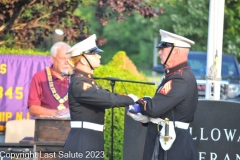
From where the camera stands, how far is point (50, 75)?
9.65 meters

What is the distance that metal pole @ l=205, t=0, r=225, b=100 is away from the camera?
29.7ft

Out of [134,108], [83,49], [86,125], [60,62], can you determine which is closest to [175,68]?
[134,108]

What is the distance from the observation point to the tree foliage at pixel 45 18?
→ 11.4 m

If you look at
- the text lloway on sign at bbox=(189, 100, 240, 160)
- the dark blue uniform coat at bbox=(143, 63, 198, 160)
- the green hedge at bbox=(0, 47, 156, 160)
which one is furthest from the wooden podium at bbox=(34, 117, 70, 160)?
the text lloway on sign at bbox=(189, 100, 240, 160)

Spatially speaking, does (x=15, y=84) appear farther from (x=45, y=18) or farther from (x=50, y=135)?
(x=50, y=135)

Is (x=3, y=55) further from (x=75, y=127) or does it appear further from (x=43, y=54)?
(x=75, y=127)

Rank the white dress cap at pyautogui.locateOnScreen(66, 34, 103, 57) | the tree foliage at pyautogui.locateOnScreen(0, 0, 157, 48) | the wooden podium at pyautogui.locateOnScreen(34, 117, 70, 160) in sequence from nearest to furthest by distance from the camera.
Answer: the white dress cap at pyautogui.locateOnScreen(66, 34, 103, 57), the wooden podium at pyautogui.locateOnScreen(34, 117, 70, 160), the tree foliage at pyautogui.locateOnScreen(0, 0, 157, 48)

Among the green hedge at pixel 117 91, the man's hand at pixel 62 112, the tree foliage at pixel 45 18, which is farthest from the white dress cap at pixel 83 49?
the tree foliage at pixel 45 18

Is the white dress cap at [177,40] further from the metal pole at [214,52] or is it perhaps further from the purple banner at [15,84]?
the purple banner at [15,84]

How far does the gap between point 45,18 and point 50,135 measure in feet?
13.8

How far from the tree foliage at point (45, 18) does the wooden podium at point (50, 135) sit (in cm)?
327

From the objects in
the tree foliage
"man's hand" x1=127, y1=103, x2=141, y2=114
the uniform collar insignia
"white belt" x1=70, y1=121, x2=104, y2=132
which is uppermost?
the tree foliage

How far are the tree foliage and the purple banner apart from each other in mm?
709

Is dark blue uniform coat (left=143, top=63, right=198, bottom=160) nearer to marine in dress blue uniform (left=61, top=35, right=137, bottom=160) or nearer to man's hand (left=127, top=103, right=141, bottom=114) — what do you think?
man's hand (left=127, top=103, right=141, bottom=114)
